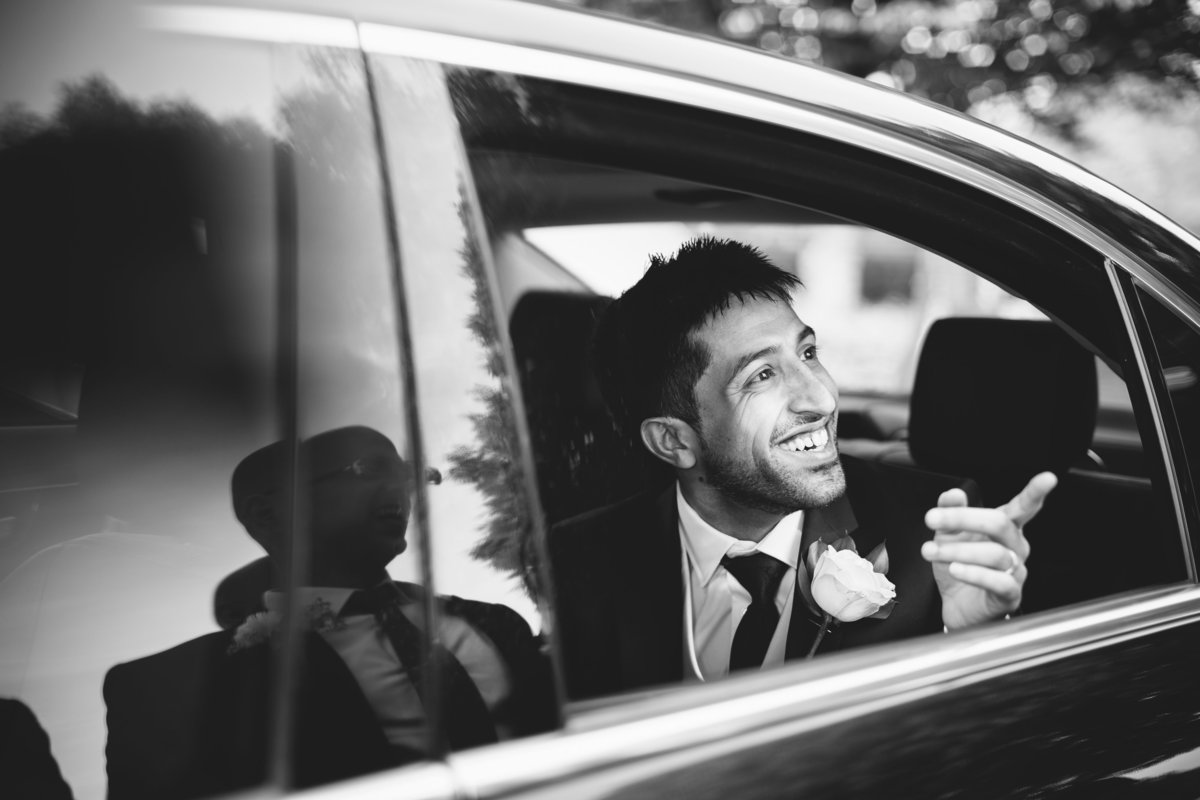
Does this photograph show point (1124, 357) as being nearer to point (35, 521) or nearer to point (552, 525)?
point (552, 525)

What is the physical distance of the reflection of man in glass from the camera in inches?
38.1

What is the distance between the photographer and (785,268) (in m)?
2.17

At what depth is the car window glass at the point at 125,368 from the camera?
98 centimetres

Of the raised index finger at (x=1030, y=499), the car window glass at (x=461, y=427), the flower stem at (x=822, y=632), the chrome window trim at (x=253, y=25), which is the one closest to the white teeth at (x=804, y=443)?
the flower stem at (x=822, y=632)

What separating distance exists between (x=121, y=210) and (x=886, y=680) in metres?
0.99

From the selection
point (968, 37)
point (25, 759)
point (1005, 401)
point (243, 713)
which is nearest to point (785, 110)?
point (243, 713)

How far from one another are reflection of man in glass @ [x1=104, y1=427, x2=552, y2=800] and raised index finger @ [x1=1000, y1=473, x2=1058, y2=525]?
0.71m

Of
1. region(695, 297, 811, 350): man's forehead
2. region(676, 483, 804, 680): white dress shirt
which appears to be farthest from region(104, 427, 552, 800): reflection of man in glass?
region(695, 297, 811, 350): man's forehead

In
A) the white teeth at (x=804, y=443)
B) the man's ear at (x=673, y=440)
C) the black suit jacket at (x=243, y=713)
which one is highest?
the man's ear at (x=673, y=440)

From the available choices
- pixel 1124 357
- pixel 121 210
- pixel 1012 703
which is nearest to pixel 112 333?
pixel 121 210

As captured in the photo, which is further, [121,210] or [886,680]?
[886,680]

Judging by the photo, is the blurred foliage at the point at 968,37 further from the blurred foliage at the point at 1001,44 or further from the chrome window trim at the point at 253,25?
the chrome window trim at the point at 253,25

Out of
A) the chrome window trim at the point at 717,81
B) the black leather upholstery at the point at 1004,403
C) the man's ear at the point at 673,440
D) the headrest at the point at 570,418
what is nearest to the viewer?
the chrome window trim at the point at 717,81

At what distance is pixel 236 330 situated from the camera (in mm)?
1024
